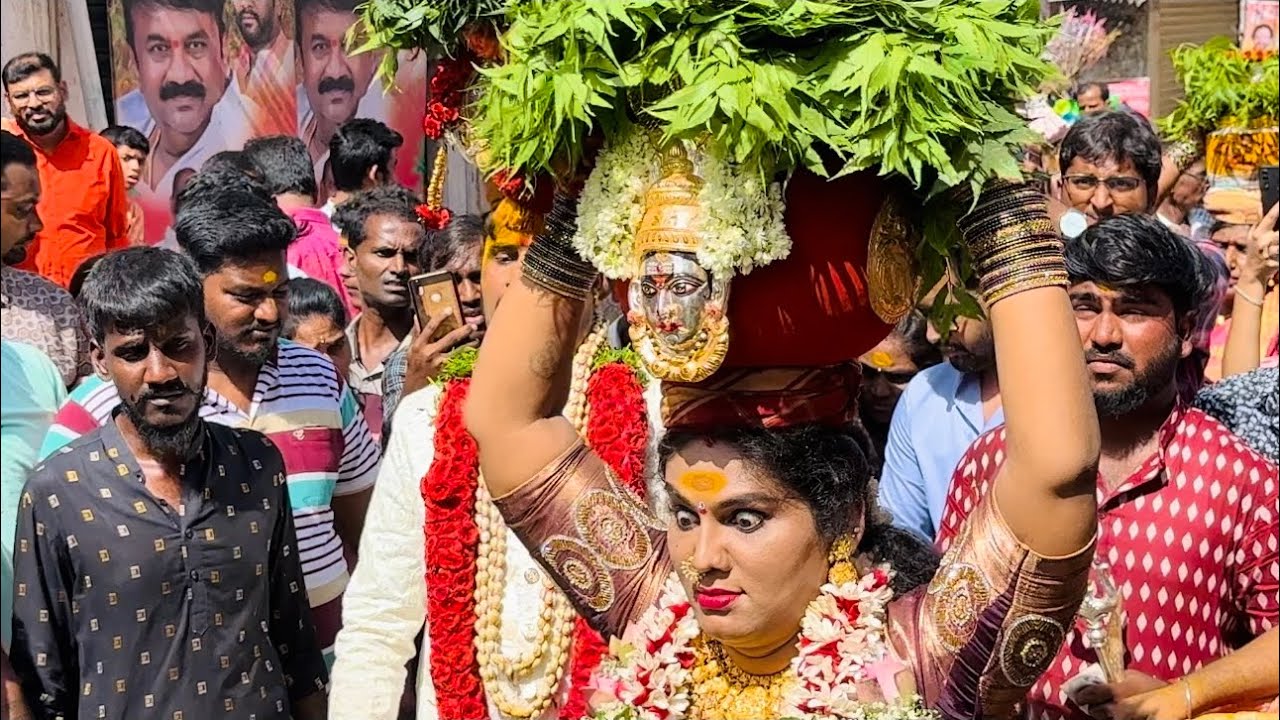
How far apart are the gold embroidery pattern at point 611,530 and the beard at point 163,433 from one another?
1206 millimetres

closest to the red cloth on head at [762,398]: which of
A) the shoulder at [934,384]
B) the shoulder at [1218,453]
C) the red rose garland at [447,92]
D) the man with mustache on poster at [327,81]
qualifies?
the red rose garland at [447,92]

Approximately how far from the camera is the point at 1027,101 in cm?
242

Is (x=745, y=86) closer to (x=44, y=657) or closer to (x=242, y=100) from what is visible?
→ (x=44, y=657)

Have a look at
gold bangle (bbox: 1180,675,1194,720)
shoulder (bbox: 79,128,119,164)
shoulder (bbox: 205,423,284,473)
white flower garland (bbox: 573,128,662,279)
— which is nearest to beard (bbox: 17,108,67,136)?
shoulder (bbox: 79,128,119,164)

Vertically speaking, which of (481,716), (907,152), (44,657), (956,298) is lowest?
(481,716)

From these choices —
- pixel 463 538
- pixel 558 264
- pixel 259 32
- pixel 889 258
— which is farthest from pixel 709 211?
pixel 259 32

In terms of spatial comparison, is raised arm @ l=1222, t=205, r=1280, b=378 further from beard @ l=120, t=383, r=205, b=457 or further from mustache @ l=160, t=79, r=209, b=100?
mustache @ l=160, t=79, r=209, b=100

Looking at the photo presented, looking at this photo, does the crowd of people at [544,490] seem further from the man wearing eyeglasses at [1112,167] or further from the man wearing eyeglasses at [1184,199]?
the man wearing eyeglasses at [1184,199]

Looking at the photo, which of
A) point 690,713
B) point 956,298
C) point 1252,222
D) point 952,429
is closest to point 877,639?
point 690,713

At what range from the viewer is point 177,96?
19.7ft

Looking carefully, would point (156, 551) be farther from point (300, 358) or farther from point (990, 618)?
point (990, 618)

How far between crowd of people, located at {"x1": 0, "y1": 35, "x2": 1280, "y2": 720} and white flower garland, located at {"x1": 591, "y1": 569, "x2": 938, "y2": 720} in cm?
2

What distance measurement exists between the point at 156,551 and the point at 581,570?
1.15 metres

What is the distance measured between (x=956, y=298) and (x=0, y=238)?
2281mm
